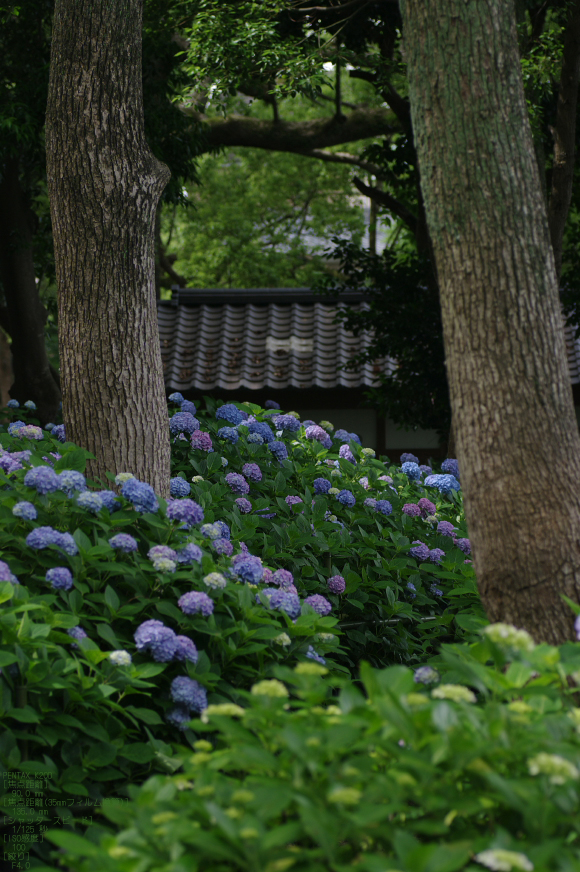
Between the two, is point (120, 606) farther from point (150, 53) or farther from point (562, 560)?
point (150, 53)

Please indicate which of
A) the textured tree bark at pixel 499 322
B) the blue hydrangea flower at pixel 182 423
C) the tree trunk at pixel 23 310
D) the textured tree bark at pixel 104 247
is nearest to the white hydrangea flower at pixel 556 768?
the textured tree bark at pixel 499 322

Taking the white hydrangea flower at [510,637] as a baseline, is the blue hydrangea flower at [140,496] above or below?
above

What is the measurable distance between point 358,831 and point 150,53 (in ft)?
24.6

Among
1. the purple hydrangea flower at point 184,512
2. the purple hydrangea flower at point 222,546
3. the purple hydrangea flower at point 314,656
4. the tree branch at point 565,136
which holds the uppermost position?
the tree branch at point 565,136

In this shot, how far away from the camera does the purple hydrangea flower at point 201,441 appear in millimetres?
3914

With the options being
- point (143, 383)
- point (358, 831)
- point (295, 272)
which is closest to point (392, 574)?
point (143, 383)

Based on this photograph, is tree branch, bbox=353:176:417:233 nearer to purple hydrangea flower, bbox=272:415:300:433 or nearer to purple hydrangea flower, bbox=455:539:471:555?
purple hydrangea flower, bbox=272:415:300:433

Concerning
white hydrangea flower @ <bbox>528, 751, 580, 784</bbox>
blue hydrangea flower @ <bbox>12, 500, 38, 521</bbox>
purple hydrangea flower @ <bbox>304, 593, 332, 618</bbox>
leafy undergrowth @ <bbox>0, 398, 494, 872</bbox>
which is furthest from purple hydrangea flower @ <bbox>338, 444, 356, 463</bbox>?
white hydrangea flower @ <bbox>528, 751, 580, 784</bbox>

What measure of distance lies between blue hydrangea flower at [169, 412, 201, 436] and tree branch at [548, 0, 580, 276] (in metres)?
2.83

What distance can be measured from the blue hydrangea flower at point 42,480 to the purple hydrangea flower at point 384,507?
1861 mm

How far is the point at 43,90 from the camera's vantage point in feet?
20.9

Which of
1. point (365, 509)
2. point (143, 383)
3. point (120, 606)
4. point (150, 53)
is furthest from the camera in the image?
point (150, 53)

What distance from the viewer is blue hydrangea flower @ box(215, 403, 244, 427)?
427 centimetres

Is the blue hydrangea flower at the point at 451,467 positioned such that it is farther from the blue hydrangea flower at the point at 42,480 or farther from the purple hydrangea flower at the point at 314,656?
the blue hydrangea flower at the point at 42,480
